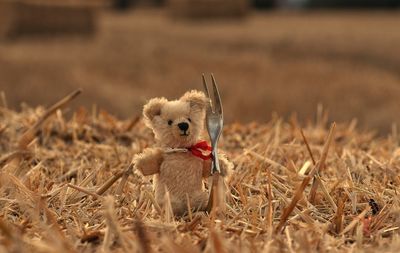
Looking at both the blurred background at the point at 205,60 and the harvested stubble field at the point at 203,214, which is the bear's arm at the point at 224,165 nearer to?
the harvested stubble field at the point at 203,214

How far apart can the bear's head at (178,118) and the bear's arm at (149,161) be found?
0.04 meters

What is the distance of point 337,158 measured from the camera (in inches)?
81.8

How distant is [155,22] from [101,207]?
10149 mm

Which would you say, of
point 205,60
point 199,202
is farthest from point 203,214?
point 205,60

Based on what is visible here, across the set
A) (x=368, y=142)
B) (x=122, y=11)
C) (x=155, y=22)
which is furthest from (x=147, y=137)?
(x=122, y=11)

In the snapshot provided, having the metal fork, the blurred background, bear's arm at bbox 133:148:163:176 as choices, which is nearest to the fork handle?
the metal fork

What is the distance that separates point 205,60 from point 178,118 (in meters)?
6.13

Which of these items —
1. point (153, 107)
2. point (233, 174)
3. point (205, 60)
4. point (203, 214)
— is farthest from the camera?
point (205, 60)

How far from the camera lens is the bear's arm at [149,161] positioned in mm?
1485

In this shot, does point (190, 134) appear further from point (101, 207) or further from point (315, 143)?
point (315, 143)

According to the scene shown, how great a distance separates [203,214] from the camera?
1416 millimetres

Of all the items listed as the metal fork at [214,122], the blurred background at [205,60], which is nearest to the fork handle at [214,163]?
the metal fork at [214,122]

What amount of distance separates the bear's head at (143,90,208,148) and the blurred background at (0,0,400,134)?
400 cm

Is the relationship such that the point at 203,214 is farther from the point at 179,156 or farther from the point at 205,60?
the point at 205,60
